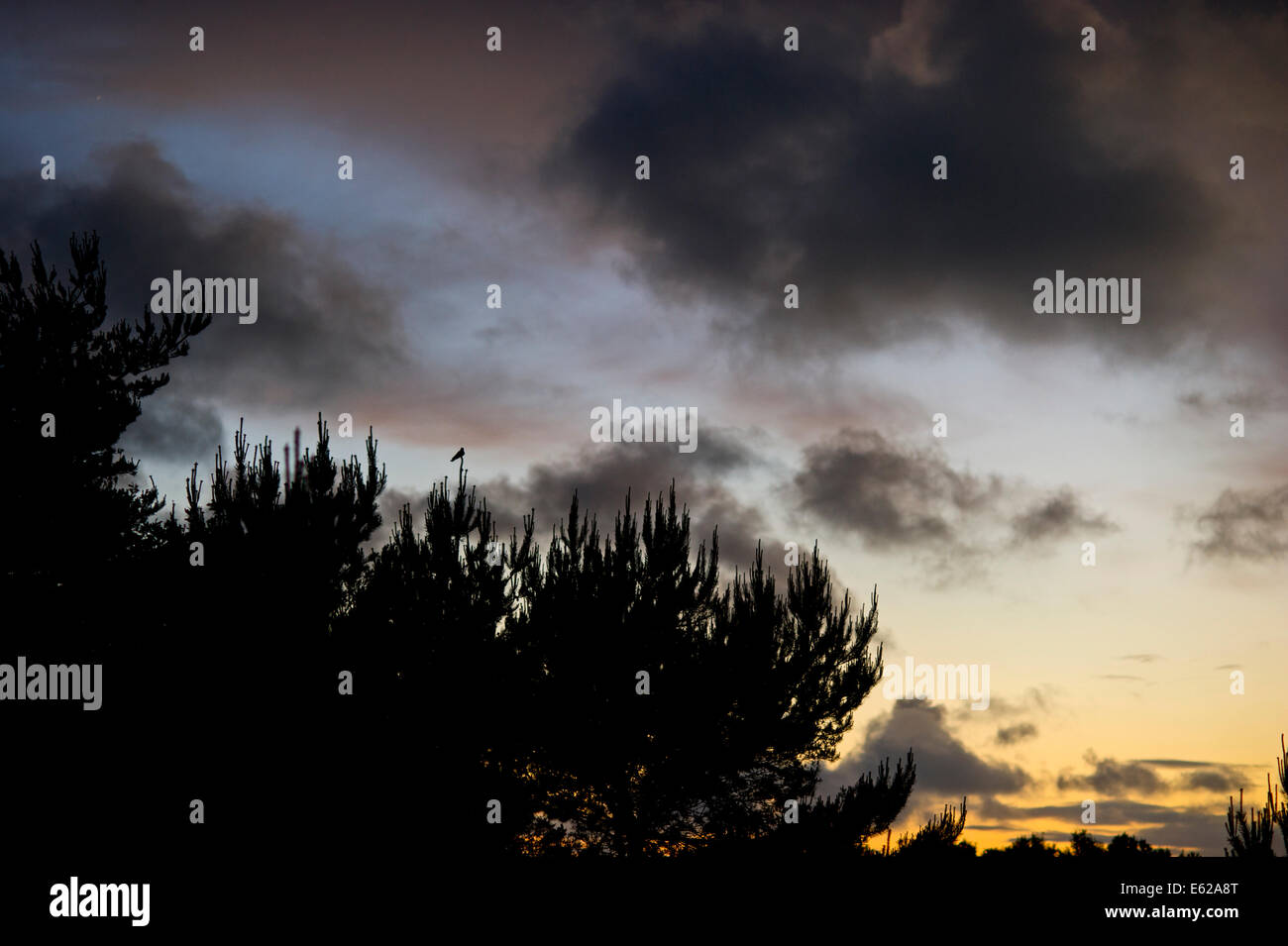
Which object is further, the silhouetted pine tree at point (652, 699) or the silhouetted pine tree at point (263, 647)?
the silhouetted pine tree at point (652, 699)

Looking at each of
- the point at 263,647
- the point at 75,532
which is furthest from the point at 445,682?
the point at 75,532

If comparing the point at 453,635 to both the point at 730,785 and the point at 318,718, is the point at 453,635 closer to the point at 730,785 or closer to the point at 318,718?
the point at 318,718

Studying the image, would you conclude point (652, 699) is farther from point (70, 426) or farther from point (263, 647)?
point (70, 426)

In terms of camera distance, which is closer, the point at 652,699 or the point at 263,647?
the point at 263,647

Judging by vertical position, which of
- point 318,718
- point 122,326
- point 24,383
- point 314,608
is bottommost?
point 318,718

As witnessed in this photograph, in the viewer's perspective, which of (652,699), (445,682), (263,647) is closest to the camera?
(263,647)

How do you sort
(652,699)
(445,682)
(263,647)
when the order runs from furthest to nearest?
(652,699)
(445,682)
(263,647)

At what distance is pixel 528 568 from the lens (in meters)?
26.4

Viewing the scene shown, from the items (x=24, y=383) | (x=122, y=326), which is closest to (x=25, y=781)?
(x=24, y=383)

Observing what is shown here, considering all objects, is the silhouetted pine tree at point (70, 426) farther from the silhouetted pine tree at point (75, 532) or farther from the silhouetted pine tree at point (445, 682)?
the silhouetted pine tree at point (445, 682)

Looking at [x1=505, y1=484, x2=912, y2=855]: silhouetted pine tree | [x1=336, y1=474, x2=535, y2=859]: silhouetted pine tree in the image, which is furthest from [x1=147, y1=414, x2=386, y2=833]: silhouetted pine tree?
[x1=505, y1=484, x2=912, y2=855]: silhouetted pine tree

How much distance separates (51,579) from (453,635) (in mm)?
9865

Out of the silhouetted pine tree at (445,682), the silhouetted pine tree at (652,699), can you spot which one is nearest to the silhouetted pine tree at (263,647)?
the silhouetted pine tree at (445,682)
